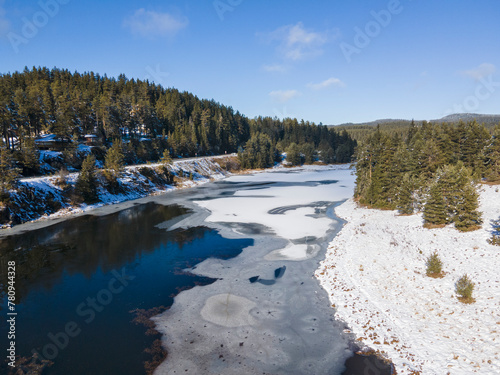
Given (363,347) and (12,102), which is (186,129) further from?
(363,347)

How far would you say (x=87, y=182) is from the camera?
151 feet

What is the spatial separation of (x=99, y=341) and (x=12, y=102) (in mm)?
71754

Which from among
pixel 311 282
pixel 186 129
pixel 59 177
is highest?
pixel 186 129

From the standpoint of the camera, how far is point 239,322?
15.1m

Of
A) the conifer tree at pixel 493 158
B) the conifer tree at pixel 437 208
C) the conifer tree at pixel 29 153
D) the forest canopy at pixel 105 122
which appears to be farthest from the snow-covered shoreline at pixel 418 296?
the conifer tree at pixel 29 153

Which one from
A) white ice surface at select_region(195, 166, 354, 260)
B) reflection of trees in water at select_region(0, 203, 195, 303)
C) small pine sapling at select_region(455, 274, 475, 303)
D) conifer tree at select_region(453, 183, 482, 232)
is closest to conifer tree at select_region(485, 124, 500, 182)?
conifer tree at select_region(453, 183, 482, 232)

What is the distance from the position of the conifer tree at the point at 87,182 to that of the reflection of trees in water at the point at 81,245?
305 inches

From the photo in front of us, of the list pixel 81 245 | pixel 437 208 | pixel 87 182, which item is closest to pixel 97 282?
pixel 81 245

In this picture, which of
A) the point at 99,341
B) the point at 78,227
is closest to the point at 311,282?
the point at 99,341

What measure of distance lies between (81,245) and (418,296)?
3075 cm

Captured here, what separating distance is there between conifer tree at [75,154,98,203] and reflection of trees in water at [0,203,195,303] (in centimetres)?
774

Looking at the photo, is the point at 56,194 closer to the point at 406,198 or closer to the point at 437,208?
the point at 406,198

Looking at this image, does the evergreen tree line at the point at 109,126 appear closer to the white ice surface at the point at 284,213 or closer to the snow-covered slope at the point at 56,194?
the snow-covered slope at the point at 56,194

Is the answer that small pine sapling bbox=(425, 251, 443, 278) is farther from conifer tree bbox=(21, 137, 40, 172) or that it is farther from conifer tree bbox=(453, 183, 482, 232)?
conifer tree bbox=(21, 137, 40, 172)
